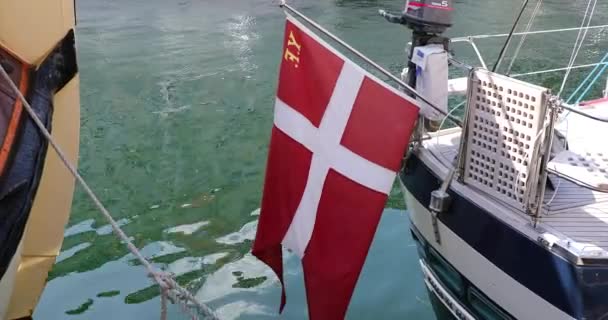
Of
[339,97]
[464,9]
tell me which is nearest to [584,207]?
[339,97]

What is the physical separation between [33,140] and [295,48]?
149 centimetres

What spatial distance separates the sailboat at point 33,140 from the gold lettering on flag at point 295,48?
4.10 ft

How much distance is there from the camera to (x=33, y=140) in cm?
310

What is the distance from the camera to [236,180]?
7969 millimetres

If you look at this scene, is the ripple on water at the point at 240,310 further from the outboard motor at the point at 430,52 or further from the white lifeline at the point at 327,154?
the outboard motor at the point at 430,52

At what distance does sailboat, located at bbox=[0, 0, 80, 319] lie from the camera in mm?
2914

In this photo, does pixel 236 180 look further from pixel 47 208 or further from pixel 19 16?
pixel 19 16

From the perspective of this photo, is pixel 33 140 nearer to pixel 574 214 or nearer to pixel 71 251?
pixel 574 214

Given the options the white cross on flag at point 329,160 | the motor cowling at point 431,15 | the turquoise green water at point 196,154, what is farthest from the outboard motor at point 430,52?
the turquoise green water at point 196,154

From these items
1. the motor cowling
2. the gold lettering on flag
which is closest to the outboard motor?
the motor cowling

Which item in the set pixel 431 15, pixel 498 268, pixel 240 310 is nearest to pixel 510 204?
pixel 498 268

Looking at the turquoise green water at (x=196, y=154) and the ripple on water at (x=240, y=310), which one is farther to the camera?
the turquoise green water at (x=196, y=154)

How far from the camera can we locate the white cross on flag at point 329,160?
10.7 feet

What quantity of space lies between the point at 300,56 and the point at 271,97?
8024mm
